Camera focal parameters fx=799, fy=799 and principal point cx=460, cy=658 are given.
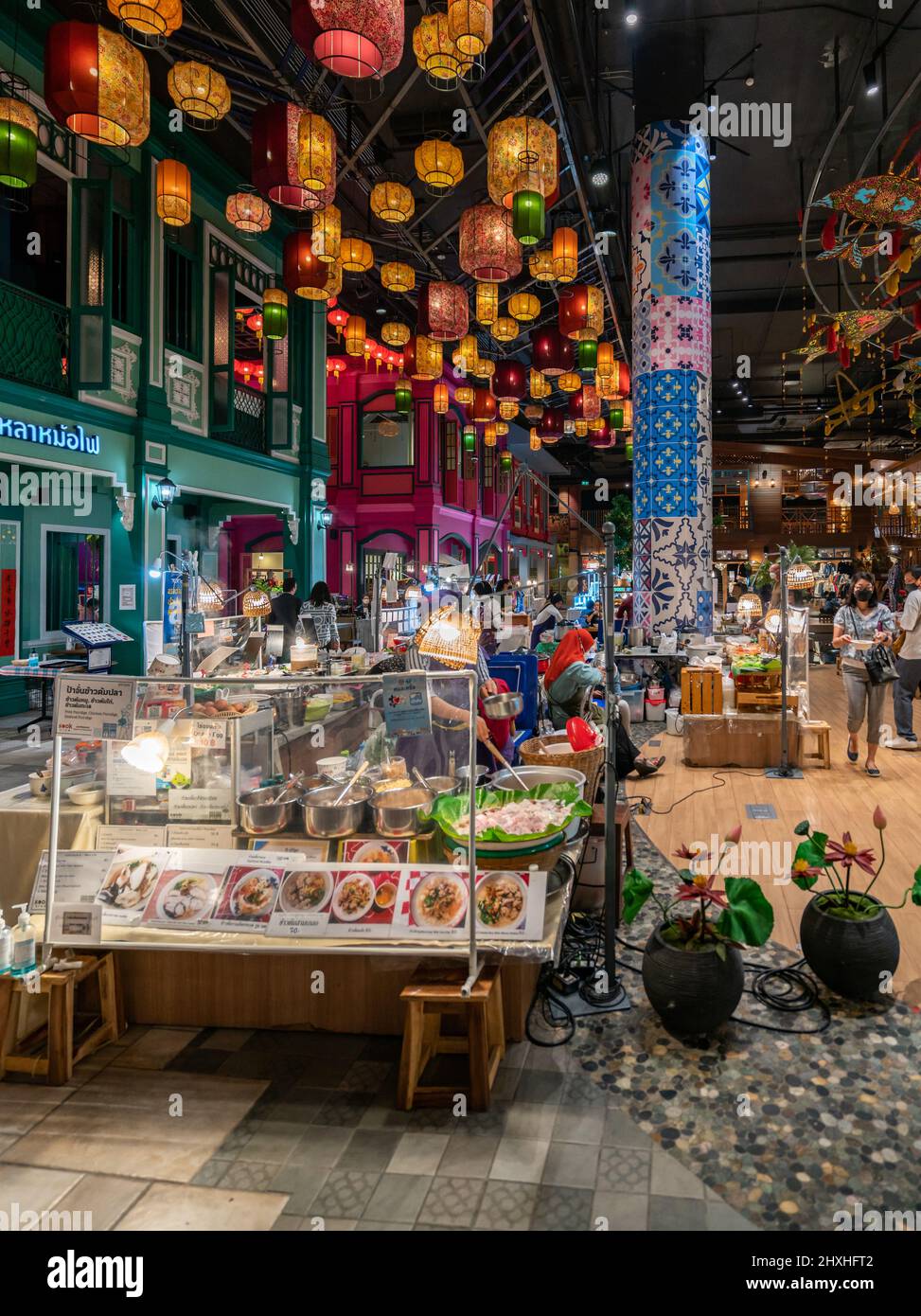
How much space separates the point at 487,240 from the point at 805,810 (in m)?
5.54

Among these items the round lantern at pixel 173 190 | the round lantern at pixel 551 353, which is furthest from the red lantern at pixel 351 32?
the round lantern at pixel 551 353

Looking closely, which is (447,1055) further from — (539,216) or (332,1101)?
(539,216)

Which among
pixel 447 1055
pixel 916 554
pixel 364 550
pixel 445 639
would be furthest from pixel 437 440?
pixel 447 1055

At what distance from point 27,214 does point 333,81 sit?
177 inches

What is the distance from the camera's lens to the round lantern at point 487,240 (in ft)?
23.2

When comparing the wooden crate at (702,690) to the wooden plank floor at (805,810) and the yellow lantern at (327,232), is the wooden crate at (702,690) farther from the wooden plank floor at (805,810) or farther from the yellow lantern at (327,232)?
the yellow lantern at (327,232)

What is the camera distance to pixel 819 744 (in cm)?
774

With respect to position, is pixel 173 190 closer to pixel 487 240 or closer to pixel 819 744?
pixel 487 240

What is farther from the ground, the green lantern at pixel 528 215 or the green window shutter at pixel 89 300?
the green window shutter at pixel 89 300

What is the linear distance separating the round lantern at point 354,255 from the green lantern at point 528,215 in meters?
2.28

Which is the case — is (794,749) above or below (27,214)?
below

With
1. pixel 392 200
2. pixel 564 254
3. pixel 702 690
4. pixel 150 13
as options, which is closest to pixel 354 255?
pixel 392 200

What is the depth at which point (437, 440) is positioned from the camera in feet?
71.2
